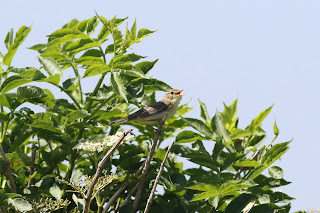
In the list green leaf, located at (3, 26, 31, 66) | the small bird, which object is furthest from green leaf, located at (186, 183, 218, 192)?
green leaf, located at (3, 26, 31, 66)

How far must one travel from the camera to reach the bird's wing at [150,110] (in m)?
4.32

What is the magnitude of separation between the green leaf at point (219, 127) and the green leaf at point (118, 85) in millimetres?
700

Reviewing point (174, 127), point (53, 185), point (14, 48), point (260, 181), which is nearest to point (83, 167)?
point (53, 185)

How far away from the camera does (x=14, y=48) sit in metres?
4.25

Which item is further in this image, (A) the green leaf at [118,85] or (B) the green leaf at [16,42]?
(B) the green leaf at [16,42]

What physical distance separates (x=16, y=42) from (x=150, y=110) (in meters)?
1.14

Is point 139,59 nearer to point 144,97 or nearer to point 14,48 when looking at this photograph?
point 144,97

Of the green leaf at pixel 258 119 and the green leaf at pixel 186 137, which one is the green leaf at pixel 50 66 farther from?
the green leaf at pixel 258 119

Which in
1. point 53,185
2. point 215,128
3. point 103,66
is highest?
point 103,66

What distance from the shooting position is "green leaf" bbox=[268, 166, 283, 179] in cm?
377

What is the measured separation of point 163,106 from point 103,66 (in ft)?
3.25

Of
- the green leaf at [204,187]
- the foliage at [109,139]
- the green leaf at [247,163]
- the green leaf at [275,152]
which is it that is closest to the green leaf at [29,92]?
the foliage at [109,139]

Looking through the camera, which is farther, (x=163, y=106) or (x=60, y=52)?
(x=163, y=106)

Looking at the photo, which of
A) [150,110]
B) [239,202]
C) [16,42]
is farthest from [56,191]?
[239,202]
